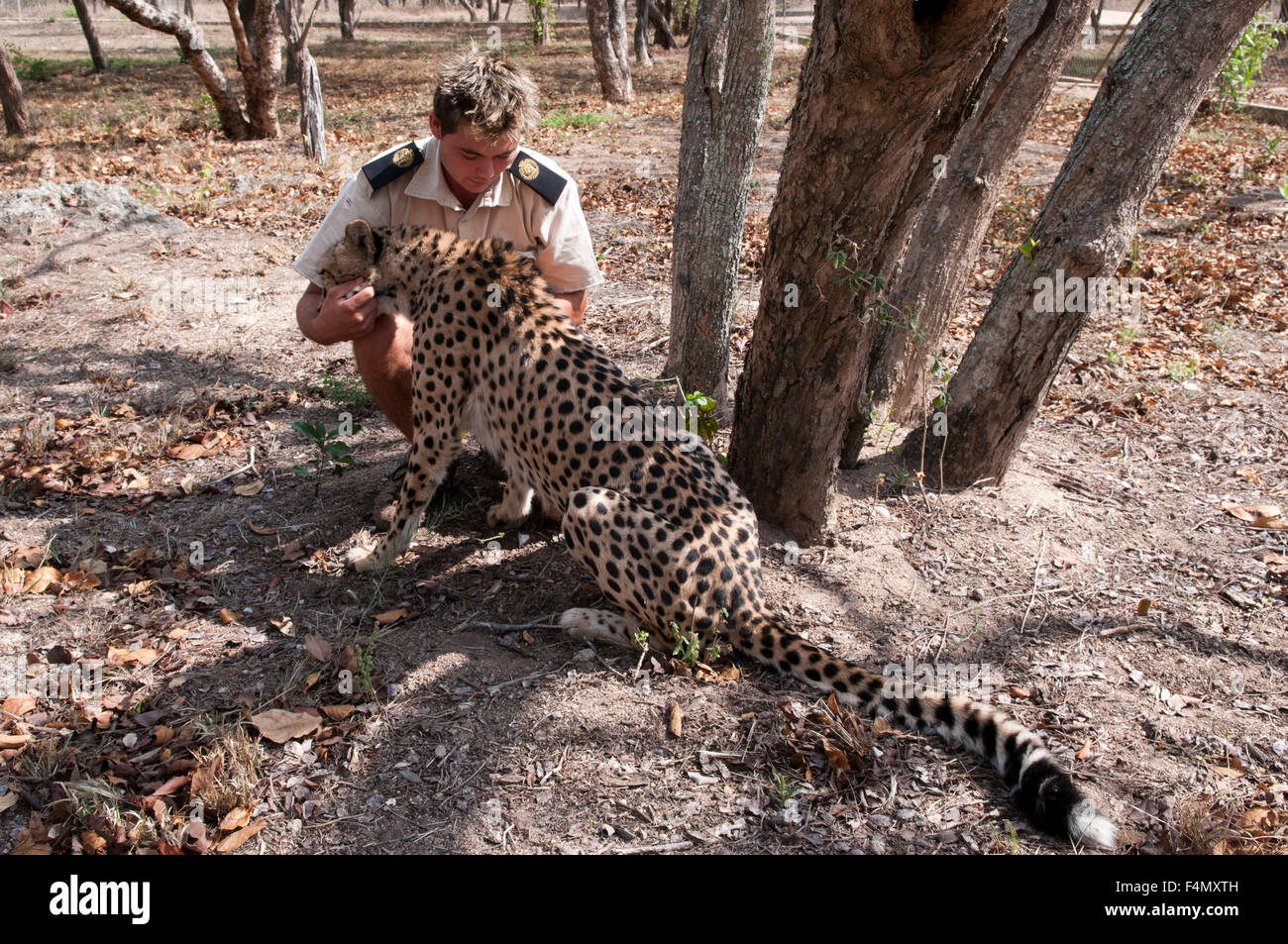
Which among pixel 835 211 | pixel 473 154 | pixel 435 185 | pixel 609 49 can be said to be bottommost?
pixel 835 211

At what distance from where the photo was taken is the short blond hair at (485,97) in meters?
3.56

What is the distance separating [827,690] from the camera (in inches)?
Answer: 119

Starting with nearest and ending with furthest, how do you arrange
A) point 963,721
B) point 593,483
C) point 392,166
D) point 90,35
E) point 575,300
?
point 963,721
point 593,483
point 392,166
point 575,300
point 90,35

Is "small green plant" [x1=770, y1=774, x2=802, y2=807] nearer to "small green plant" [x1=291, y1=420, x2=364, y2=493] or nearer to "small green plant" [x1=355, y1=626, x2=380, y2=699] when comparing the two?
"small green plant" [x1=355, y1=626, x2=380, y2=699]

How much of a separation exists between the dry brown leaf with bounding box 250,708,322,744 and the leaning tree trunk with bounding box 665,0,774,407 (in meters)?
2.64

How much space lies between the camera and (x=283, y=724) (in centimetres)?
294

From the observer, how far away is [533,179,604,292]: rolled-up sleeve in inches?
170

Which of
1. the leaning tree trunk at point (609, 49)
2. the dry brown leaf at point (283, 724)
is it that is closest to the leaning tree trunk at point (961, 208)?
the dry brown leaf at point (283, 724)

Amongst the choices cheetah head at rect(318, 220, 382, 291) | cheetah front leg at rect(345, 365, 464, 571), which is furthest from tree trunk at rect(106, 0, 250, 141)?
cheetah front leg at rect(345, 365, 464, 571)

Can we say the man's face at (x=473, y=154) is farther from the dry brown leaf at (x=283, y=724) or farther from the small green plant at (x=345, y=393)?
the dry brown leaf at (x=283, y=724)

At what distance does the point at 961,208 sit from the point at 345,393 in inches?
143

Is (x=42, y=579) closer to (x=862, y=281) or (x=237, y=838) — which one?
(x=237, y=838)

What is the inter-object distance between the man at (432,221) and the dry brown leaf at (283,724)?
1322 mm

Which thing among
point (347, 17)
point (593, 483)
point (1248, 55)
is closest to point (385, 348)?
point (593, 483)
